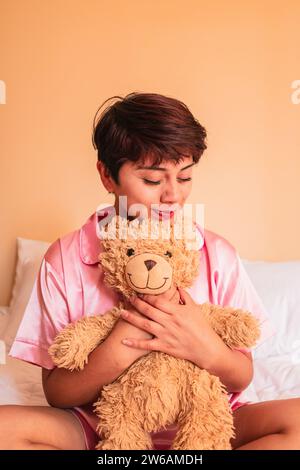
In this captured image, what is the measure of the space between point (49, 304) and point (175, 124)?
1.40ft

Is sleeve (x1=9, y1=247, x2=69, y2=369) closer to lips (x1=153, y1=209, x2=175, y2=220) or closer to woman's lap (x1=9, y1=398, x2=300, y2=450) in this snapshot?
woman's lap (x1=9, y1=398, x2=300, y2=450)

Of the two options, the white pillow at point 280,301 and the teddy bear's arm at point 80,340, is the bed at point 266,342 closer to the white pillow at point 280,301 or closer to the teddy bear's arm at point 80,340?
the white pillow at point 280,301

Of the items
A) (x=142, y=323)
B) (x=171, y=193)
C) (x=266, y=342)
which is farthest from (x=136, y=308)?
(x=266, y=342)

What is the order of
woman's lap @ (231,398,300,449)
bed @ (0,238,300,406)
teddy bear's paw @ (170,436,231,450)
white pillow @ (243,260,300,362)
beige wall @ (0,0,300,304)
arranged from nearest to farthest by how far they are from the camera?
1. teddy bear's paw @ (170,436,231,450)
2. woman's lap @ (231,398,300,449)
3. bed @ (0,238,300,406)
4. white pillow @ (243,260,300,362)
5. beige wall @ (0,0,300,304)

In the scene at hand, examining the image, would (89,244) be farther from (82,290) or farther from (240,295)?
(240,295)

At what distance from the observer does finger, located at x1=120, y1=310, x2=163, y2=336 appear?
931 millimetres

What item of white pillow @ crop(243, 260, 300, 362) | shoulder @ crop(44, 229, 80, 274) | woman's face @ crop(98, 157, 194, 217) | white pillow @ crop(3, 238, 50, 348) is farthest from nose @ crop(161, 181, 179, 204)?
white pillow @ crop(3, 238, 50, 348)

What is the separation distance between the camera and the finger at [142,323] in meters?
0.93

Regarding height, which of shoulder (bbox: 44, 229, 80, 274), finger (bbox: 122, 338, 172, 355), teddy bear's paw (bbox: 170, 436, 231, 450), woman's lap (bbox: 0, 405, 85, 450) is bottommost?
woman's lap (bbox: 0, 405, 85, 450)

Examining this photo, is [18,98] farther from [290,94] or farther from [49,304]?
[49,304]

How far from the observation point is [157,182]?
1077 millimetres

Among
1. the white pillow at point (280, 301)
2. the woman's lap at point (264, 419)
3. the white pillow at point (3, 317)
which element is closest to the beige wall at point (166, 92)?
the white pillow at point (280, 301)

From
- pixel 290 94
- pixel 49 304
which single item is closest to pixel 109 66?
pixel 290 94

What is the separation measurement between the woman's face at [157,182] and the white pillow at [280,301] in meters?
0.75
